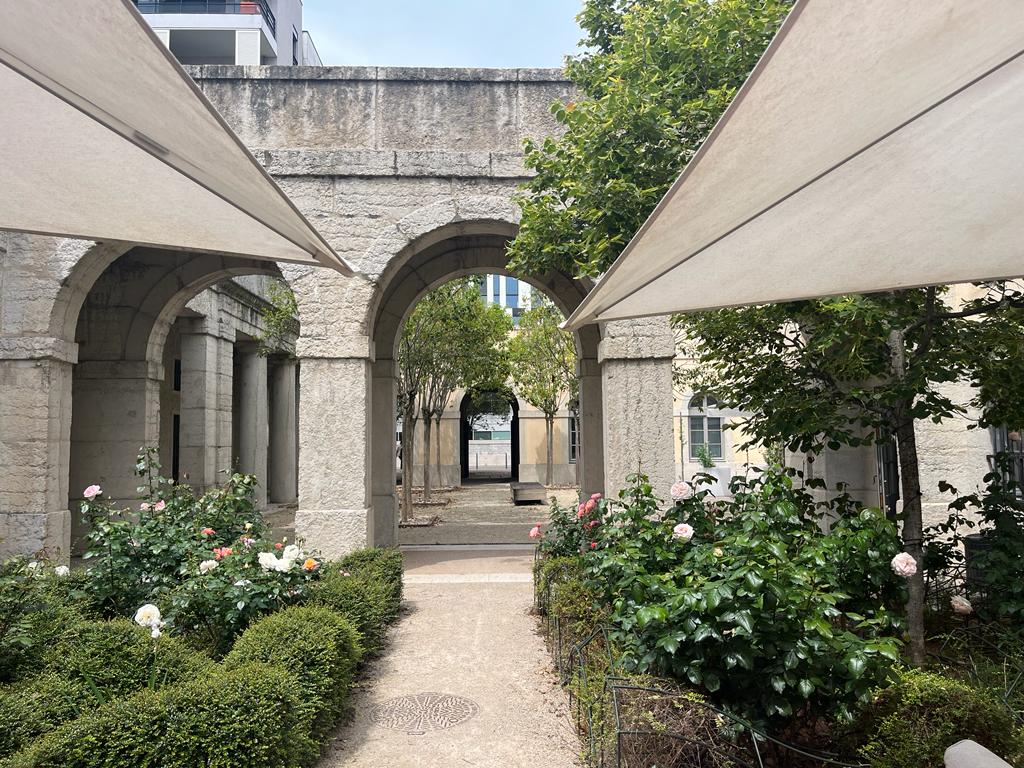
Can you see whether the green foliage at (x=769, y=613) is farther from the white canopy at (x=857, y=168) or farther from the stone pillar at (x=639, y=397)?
the stone pillar at (x=639, y=397)

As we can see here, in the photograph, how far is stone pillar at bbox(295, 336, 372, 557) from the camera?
743 centimetres

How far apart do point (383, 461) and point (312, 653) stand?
6.48 meters

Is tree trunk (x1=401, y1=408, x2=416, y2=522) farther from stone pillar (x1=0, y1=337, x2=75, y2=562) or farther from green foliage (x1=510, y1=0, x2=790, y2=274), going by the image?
green foliage (x1=510, y1=0, x2=790, y2=274)

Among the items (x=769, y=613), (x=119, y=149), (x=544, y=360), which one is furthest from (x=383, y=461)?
(x=544, y=360)

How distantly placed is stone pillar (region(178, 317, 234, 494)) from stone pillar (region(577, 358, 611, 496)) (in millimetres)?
7120

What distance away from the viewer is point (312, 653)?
381 centimetres

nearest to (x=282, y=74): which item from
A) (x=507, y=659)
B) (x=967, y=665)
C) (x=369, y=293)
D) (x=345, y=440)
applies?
(x=369, y=293)

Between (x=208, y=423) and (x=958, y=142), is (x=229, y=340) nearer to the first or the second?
(x=208, y=423)

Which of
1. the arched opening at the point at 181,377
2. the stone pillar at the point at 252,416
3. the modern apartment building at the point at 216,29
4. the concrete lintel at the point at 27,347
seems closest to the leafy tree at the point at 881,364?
the concrete lintel at the point at 27,347

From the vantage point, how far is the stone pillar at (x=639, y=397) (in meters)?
6.96

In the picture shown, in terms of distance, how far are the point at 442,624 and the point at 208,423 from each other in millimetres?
8729

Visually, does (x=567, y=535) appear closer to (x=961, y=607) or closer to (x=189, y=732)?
(x=961, y=607)

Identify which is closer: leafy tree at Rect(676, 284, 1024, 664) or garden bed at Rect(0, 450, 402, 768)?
garden bed at Rect(0, 450, 402, 768)

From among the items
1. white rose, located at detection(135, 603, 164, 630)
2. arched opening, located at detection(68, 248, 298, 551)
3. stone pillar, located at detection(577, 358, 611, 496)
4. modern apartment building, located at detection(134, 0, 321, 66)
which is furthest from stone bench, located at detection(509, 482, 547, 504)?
modern apartment building, located at detection(134, 0, 321, 66)
